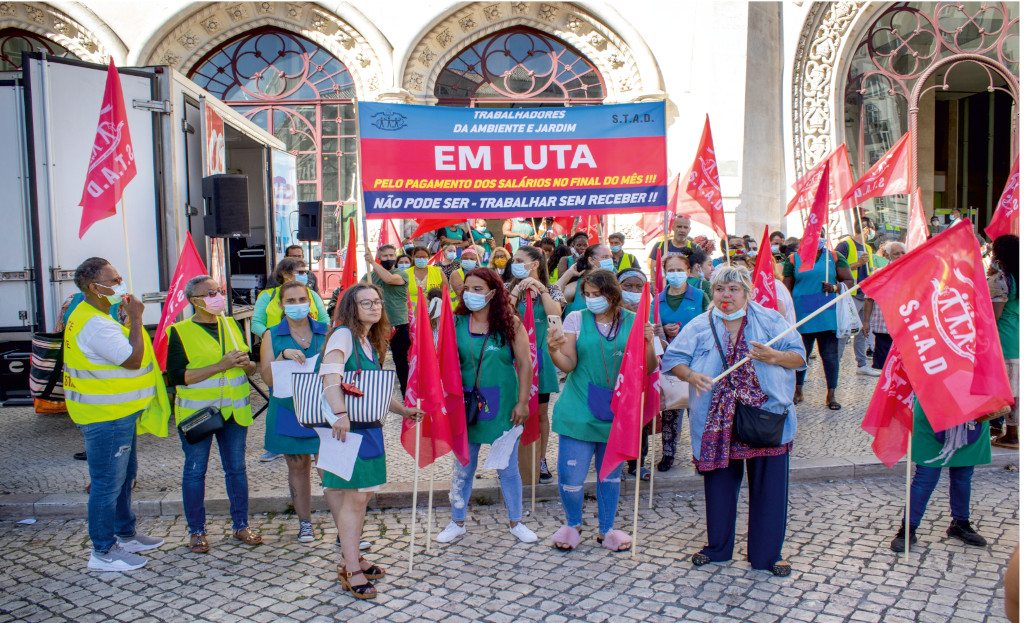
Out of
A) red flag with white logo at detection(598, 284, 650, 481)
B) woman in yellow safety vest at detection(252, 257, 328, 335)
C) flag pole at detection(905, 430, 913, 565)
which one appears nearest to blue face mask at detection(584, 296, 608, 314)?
red flag with white logo at detection(598, 284, 650, 481)

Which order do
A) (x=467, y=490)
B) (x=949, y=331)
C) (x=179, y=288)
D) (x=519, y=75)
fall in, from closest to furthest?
(x=949, y=331) < (x=467, y=490) < (x=179, y=288) < (x=519, y=75)

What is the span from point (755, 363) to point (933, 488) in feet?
4.51

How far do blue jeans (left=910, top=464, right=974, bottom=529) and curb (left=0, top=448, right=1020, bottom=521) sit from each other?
4.29 ft

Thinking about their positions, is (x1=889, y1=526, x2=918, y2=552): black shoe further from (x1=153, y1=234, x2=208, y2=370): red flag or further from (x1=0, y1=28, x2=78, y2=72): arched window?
(x1=0, y1=28, x2=78, y2=72): arched window

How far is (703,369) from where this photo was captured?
180 inches

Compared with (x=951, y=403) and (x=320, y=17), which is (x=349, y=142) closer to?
(x=320, y=17)

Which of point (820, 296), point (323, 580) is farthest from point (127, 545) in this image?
point (820, 296)

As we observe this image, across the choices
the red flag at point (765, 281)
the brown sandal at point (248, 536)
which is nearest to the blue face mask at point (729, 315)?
the red flag at point (765, 281)

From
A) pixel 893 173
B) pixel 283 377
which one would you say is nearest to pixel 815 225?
pixel 893 173

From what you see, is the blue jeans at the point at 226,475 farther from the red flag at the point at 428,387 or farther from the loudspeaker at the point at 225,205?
the loudspeaker at the point at 225,205

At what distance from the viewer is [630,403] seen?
4.70 meters

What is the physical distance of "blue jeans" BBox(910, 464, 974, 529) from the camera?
4.75 meters

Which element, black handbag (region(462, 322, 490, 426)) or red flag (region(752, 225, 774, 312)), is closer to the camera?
black handbag (region(462, 322, 490, 426))

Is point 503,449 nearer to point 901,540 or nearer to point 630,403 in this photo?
point 630,403
